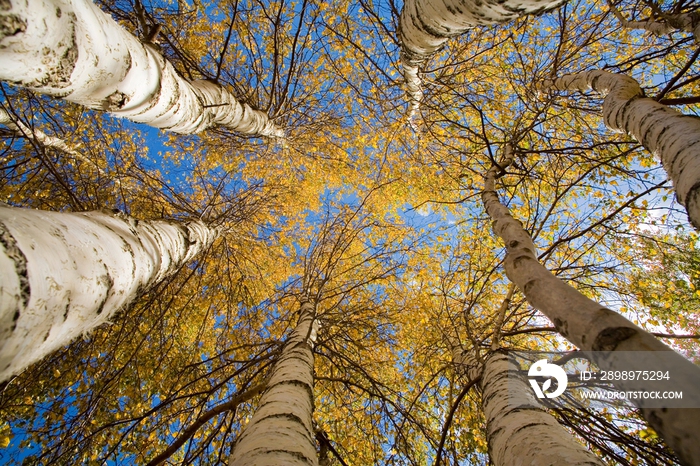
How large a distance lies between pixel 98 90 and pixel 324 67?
6.18 meters

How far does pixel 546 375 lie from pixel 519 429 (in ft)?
3.46

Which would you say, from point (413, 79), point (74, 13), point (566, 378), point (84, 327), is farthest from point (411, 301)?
point (74, 13)

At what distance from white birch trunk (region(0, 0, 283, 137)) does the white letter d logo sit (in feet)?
10.6

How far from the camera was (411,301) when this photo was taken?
5309 mm

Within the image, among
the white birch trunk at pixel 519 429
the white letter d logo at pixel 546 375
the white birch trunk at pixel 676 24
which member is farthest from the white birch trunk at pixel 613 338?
the white birch trunk at pixel 676 24

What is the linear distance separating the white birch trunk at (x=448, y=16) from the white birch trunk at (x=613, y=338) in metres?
1.45

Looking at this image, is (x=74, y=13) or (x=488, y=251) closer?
(x=74, y=13)

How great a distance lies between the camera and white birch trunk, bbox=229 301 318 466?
45.1 inches

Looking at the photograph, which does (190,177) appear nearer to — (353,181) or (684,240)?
(353,181)

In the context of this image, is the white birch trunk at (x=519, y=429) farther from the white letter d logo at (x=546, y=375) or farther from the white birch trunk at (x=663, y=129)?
the white birch trunk at (x=663, y=129)

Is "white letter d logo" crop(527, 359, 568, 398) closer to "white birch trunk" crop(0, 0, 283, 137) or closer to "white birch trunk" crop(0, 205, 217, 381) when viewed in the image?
"white birch trunk" crop(0, 205, 217, 381)

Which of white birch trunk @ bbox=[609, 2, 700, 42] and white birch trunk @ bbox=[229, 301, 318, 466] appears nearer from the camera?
white birch trunk @ bbox=[229, 301, 318, 466]

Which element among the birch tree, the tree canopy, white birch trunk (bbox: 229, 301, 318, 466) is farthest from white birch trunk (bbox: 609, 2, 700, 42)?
white birch trunk (bbox: 229, 301, 318, 466)

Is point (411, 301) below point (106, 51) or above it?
above
